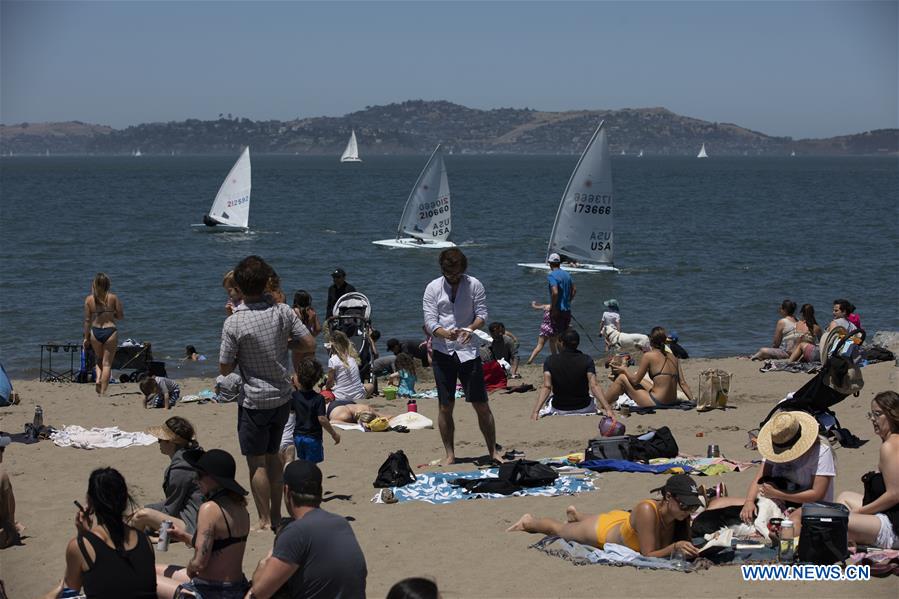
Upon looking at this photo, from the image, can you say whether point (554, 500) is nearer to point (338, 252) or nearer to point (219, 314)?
point (219, 314)

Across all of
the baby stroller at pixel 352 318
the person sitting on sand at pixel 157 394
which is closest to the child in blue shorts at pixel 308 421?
the person sitting on sand at pixel 157 394

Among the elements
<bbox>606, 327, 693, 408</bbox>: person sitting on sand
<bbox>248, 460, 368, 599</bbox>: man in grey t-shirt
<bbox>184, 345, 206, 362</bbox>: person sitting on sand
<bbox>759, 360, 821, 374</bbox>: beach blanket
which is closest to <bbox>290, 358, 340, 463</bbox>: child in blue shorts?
<bbox>248, 460, 368, 599</bbox>: man in grey t-shirt

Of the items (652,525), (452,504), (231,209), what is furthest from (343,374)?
(231,209)

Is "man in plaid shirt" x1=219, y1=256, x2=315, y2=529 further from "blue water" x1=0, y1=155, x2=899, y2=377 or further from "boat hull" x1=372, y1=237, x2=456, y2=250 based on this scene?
"boat hull" x1=372, y1=237, x2=456, y2=250

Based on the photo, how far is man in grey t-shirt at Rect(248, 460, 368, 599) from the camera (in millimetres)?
5680

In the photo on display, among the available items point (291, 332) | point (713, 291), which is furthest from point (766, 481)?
point (713, 291)

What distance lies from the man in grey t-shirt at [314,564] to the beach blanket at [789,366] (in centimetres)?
1078

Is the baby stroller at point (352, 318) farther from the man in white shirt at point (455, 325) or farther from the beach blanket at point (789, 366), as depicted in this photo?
the beach blanket at point (789, 366)

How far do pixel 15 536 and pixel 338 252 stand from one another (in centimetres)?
3543

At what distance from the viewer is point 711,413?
12461mm

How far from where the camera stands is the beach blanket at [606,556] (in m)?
7.20

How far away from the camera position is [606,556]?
24.3 ft

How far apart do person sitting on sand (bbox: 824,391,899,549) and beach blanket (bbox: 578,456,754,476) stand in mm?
2186

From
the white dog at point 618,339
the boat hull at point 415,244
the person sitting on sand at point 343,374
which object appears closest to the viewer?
the person sitting on sand at point 343,374
